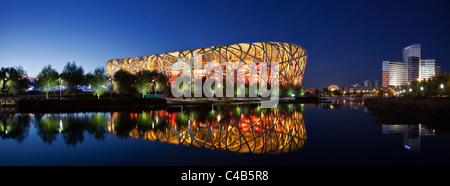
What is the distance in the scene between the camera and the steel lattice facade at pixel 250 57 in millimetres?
61631

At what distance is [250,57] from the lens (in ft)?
201

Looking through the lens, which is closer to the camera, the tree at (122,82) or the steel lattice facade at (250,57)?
the tree at (122,82)

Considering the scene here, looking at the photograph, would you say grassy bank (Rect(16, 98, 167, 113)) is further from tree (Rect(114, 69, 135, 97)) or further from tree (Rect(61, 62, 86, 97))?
tree (Rect(61, 62, 86, 97))

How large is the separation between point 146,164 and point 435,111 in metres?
17.2

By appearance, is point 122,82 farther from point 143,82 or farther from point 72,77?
point 72,77

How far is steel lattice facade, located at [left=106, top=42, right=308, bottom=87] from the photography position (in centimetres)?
6163

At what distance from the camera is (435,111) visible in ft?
51.6

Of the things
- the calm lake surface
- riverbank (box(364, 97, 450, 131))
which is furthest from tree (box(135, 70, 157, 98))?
riverbank (box(364, 97, 450, 131))

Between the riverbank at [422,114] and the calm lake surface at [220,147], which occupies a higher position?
the riverbank at [422,114]

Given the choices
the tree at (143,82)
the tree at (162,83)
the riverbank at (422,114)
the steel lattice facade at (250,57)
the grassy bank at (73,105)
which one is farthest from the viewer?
the steel lattice facade at (250,57)

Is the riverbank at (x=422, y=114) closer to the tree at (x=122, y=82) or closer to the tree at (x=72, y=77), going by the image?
the tree at (x=122, y=82)

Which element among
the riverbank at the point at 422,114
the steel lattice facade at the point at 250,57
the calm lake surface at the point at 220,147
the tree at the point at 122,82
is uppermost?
the steel lattice facade at the point at 250,57

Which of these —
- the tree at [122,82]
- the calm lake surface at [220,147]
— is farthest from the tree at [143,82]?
the calm lake surface at [220,147]
